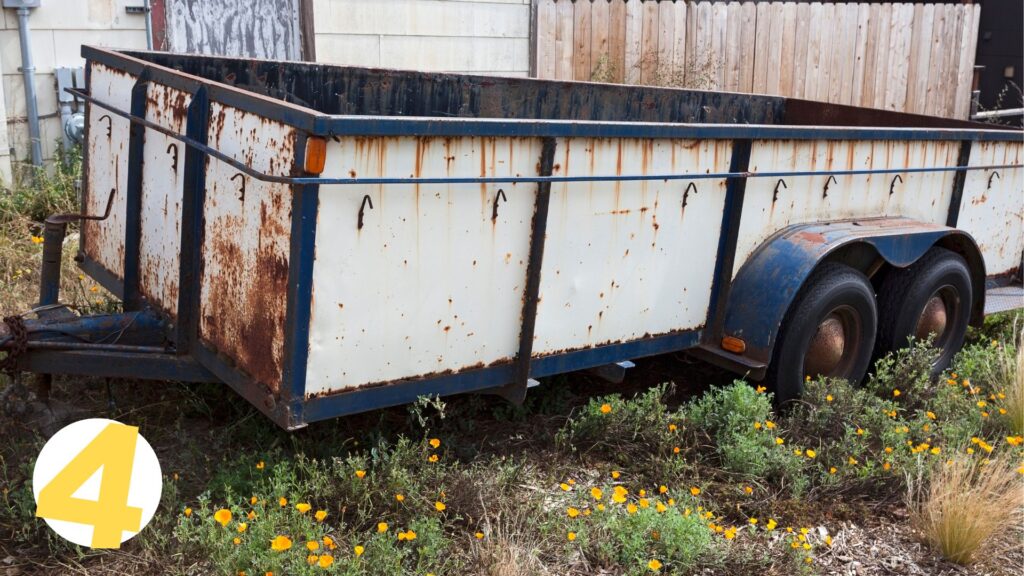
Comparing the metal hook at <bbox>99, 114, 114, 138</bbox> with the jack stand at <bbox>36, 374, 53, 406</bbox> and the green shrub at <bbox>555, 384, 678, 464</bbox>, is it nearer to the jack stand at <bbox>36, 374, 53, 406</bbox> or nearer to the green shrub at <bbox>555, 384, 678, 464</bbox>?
the jack stand at <bbox>36, 374, 53, 406</bbox>

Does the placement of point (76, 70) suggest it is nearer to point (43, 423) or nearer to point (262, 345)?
point (43, 423)

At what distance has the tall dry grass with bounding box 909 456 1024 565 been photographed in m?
3.83

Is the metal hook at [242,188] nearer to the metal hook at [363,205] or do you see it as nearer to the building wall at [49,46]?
the metal hook at [363,205]

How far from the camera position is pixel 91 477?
2.94 meters

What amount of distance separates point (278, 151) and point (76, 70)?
4.50 m

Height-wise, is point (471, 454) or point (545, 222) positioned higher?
point (545, 222)

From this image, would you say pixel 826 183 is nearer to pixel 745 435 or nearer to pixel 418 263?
pixel 745 435

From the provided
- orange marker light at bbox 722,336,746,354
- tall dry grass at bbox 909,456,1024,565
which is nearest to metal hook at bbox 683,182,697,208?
orange marker light at bbox 722,336,746,354

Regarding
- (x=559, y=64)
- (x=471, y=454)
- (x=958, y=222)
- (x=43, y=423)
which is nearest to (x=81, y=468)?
(x=43, y=423)

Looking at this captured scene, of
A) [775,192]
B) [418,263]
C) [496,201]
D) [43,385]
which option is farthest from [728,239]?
[43,385]

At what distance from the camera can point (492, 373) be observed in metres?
3.85

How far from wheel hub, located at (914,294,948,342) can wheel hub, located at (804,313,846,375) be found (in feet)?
2.23

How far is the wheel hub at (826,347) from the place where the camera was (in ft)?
16.0

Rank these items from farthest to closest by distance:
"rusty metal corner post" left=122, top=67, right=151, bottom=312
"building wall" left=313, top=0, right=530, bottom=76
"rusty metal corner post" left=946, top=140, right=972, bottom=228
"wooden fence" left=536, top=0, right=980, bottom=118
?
"wooden fence" left=536, top=0, right=980, bottom=118, "building wall" left=313, top=0, right=530, bottom=76, "rusty metal corner post" left=946, top=140, right=972, bottom=228, "rusty metal corner post" left=122, top=67, right=151, bottom=312
